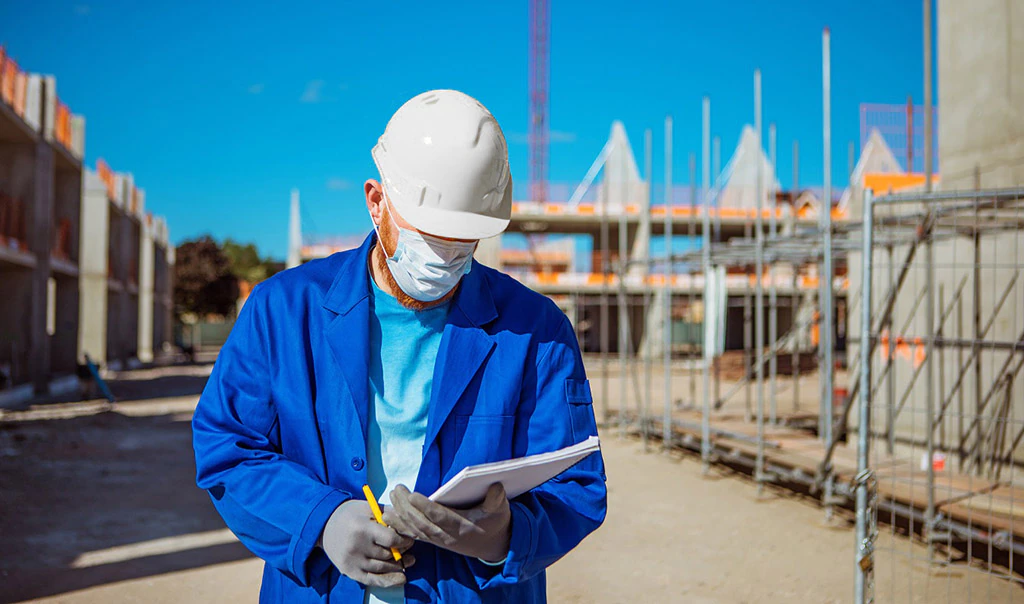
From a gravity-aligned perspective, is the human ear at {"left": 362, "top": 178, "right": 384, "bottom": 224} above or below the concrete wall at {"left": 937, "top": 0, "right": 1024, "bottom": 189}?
below

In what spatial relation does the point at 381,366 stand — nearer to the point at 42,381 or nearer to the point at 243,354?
the point at 243,354

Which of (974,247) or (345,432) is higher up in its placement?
(974,247)

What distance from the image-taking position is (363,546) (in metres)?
1.48

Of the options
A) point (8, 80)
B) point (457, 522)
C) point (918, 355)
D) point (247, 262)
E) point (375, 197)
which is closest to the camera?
point (457, 522)

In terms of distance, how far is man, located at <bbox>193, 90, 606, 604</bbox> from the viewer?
1.58 meters

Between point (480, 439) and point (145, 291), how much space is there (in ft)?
120

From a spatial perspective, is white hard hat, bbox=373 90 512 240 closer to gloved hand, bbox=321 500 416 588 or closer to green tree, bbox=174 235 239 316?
gloved hand, bbox=321 500 416 588

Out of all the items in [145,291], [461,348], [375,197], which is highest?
[145,291]

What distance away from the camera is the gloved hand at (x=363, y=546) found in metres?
1.48

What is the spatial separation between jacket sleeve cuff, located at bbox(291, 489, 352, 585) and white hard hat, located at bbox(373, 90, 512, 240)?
0.57m

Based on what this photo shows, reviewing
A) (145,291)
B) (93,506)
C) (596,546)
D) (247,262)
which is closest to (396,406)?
(596,546)

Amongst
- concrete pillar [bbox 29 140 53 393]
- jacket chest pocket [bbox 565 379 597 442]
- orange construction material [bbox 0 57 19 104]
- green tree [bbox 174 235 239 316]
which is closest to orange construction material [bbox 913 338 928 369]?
jacket chest pocket [bbox 565 379 597 442]

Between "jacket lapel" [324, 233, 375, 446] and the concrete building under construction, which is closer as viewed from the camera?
"jacket lapel" [324, 233, 375, 446]

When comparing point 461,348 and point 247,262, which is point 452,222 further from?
point 247,262
